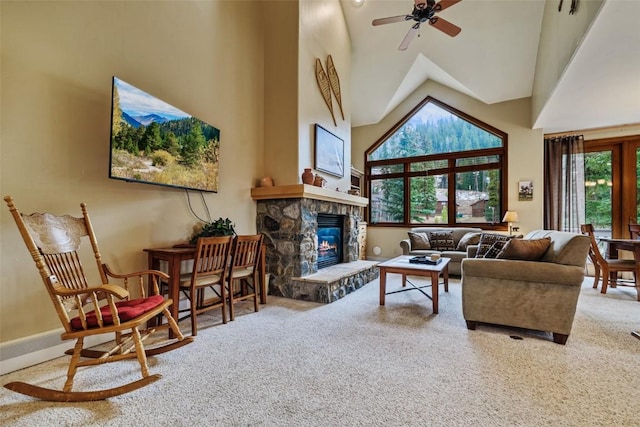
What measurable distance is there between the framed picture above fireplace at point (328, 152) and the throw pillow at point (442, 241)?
2274 millimetres

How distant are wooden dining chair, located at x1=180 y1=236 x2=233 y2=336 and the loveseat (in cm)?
374

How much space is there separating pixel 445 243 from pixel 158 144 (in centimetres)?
A: 504

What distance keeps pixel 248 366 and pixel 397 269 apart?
6.58ft

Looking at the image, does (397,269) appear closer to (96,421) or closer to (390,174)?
(96,421)

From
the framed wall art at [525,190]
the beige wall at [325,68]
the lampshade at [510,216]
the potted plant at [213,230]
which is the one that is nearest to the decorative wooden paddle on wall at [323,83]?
the beige wall at [325,68]

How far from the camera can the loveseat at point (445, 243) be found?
509 cm

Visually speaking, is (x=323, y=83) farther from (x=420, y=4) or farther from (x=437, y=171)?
(x=437, y=171)

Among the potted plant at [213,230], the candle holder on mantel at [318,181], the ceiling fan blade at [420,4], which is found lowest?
the potted plant at [213,230]

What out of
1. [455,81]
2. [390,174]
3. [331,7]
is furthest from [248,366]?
[455,81]

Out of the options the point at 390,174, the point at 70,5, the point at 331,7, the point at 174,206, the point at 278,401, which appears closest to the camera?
the point at 278,401

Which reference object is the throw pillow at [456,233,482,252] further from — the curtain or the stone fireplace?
the stone fireplace

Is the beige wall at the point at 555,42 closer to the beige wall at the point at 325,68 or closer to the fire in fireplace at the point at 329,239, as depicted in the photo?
the beige wall at the point at 325,68

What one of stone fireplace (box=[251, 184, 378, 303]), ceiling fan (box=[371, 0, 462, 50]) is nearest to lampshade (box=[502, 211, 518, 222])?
stone fireplace (box=[251, 184, 378, 303])

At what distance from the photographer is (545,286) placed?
242 cm
